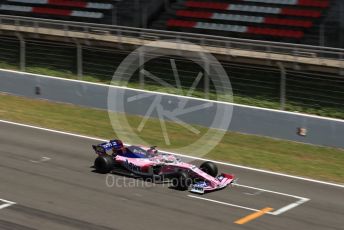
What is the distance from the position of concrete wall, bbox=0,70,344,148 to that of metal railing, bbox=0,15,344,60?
10.5 ft

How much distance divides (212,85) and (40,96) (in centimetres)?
825

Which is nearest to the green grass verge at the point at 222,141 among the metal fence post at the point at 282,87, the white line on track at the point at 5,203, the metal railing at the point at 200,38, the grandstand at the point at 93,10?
the metal fence post at the point at 282,87

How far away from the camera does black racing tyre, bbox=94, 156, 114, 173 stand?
1739 centimetres

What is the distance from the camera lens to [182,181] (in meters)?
16.2

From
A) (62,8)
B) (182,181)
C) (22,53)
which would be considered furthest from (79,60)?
(182,181)

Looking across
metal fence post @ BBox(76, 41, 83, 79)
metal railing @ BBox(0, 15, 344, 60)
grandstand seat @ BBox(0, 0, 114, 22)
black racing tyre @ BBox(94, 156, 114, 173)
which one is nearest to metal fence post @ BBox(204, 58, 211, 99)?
metal railing @ BBox(0, 15, 344, 60)

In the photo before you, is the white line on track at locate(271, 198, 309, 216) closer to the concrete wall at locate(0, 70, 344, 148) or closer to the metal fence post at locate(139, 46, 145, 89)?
the concrete wall at locate(0, 70, 344, 148)

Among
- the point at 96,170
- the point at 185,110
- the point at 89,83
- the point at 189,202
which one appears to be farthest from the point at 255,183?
the point at 89,83

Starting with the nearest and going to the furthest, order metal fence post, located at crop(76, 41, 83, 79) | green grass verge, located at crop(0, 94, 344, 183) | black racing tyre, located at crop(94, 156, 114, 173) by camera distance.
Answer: black racing tyre, located at crop(94, 156, 114, 173) < green grass verge, located at crop(0, 94, 344, 183) < metal fence post, located at crop(76, 41, 83, 79)

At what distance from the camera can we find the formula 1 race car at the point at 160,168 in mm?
16328

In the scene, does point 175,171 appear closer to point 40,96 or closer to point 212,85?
point 212,85

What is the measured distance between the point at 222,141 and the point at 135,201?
842 centimetres

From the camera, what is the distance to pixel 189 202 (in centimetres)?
1549

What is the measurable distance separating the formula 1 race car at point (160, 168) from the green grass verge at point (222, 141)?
11.9 ft
